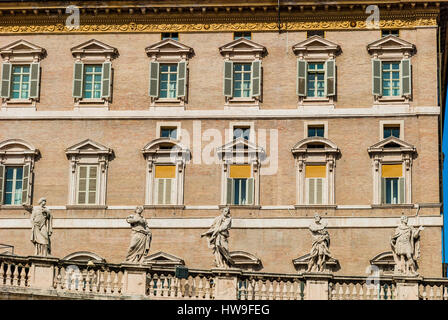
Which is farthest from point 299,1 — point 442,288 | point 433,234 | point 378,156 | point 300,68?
point 442,288

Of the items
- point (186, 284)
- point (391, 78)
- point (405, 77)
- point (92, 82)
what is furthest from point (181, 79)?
point (186, 284)

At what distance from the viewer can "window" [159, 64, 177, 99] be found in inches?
2557

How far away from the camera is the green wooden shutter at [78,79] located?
65.1 meters

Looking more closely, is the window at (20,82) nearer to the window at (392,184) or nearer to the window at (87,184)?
the window at (87,184)

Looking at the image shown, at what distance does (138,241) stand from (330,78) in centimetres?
2149

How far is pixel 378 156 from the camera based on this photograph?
6319 cm

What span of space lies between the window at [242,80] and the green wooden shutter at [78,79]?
6551 millimetres

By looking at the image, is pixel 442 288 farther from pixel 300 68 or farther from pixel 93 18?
pixel 93 18

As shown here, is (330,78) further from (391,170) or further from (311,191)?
(311,191)

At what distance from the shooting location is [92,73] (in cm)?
6538

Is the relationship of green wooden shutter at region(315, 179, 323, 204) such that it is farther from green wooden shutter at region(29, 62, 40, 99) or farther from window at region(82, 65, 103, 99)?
green wooden shutter at region(29, 62, 40, 99)

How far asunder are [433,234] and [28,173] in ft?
55.9

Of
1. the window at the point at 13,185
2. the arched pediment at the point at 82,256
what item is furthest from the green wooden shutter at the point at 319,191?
the window at the point at 13,185

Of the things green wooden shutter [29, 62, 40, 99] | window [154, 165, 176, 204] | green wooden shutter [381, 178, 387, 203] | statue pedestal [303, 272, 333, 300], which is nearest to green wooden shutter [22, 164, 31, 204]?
green wooden shutter [29, 62, 40, 99]
